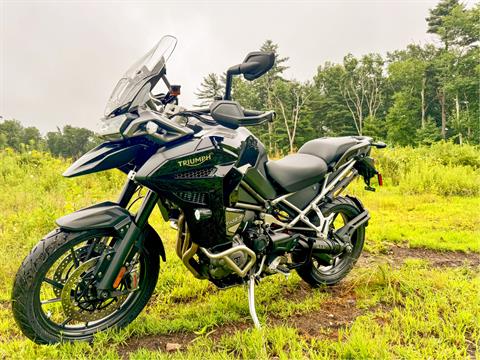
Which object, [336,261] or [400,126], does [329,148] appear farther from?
[400,126]

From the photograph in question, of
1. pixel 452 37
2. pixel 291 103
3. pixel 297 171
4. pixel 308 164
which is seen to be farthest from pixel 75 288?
pixel 452 37

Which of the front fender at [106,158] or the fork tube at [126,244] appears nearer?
the front fender at [106,158]

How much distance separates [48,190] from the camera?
20.3ft

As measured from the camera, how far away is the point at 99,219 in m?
2.08

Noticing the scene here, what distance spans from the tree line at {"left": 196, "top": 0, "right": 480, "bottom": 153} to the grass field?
24.7 m

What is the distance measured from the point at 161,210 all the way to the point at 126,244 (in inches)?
12.5

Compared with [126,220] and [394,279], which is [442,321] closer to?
[394,279]

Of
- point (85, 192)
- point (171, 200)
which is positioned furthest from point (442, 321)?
point (85, 192)

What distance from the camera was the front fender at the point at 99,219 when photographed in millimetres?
2020

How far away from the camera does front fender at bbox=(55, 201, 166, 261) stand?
2.02 meters

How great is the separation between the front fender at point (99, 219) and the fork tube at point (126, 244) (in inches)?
1.7

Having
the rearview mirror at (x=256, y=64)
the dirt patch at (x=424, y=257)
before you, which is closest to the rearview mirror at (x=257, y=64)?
the rearview mirror at (x=256, y=64)

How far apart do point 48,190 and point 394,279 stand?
5484 millimetres

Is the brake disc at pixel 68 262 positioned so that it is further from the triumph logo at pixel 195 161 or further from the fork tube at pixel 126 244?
the triumph logo at pixel 195 161
